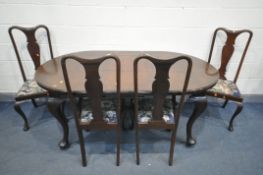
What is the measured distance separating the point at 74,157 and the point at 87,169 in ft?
0.60

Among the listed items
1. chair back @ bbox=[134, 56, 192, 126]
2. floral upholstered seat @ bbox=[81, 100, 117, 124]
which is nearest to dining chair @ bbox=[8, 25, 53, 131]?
floral upholstered seat @ bbox=[81, 100, 117, 124]

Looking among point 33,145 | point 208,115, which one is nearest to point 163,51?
point 208,115

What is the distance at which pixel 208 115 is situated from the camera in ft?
7.59

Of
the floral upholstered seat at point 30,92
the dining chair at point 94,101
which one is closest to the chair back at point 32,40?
the floral upholstered seat at point 30,92

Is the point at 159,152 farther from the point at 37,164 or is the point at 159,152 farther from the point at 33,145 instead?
the point at 33,145

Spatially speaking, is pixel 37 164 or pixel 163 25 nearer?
pixel 37 164

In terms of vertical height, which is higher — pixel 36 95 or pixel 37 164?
pixel 36 95

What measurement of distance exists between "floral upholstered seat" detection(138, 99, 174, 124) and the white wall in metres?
0.72

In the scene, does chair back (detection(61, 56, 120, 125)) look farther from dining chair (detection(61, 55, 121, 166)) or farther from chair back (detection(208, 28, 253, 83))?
chair back (detection(208, 28, 253, 83))

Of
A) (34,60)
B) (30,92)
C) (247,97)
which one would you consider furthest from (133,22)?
(247,97)

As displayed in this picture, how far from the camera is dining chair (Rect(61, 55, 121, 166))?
119cm

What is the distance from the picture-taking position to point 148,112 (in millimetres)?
1638

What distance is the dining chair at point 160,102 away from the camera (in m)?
1.20

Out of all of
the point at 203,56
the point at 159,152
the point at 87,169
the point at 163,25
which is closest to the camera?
the point at 87,169
